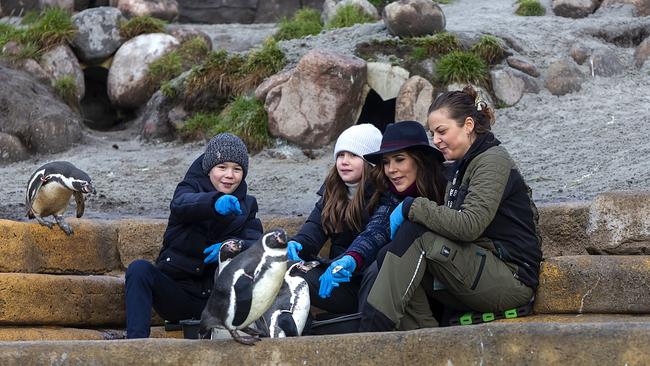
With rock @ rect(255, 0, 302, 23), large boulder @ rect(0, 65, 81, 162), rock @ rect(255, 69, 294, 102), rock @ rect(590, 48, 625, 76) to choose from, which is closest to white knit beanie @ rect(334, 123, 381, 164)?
rock @ rect(255, 69, 294, 102)

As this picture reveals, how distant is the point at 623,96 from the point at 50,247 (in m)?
5.05

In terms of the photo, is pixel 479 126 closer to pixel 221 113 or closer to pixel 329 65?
pixel 329 65

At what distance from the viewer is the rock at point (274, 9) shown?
1374cm

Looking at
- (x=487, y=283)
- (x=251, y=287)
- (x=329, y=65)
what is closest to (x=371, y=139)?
(x=487, y=283)

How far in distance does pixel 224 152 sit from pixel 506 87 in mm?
4444

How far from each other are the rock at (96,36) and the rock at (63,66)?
14 centimetres

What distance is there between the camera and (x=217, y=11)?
45.4ft

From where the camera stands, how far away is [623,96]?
376 inches

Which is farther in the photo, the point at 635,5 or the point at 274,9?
the point at 274,9

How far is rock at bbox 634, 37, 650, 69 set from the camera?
1009 cm

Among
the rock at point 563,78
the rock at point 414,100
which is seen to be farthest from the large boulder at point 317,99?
the rock at point 563,78

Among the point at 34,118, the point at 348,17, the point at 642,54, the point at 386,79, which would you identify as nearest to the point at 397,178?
the point at 386,79

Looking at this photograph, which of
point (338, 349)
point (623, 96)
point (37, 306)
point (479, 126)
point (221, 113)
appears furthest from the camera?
point (221, 113)

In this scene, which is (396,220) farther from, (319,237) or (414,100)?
(414,100)
